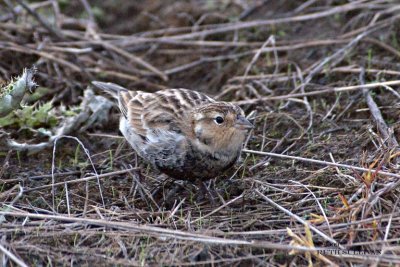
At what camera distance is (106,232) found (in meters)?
4.72

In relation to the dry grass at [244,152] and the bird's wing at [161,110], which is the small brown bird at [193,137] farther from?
the dry grass at [244,152]

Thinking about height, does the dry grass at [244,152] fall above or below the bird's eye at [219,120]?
below

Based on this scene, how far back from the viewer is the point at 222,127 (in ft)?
17.2

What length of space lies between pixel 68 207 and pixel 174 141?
99 centimetres

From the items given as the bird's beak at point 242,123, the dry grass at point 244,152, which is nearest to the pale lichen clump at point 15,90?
the dry grass at point 244,152

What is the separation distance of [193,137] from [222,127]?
0.25 meters

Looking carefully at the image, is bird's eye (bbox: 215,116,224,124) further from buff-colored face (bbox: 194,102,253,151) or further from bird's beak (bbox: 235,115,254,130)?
bird's beak (bbox: 235,115,254,130)

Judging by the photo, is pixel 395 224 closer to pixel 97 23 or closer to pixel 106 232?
pixel 106 232

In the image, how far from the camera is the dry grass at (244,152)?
4520 millimetres

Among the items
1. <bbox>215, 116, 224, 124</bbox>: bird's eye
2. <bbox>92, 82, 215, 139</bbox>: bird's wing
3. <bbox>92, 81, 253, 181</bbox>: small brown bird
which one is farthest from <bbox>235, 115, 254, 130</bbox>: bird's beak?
<bbox>92, 82, 215, 139</bbox>: bird's wing

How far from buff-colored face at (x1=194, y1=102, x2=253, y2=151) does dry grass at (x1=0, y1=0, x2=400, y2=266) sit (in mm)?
450

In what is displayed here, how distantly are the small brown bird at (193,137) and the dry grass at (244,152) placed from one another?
31 cm

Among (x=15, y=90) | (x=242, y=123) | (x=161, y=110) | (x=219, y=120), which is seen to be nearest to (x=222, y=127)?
(x=219, y=120)

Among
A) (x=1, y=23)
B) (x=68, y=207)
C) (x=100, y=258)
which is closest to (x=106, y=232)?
(x=100, y=258)
